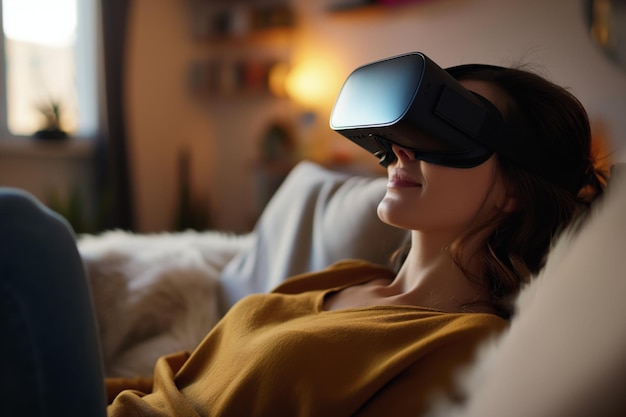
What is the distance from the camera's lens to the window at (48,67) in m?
3.25

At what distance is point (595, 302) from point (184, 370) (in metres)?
0.64

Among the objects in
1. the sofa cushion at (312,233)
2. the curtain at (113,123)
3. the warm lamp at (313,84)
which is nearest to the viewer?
the sofa cushion at (312,233)

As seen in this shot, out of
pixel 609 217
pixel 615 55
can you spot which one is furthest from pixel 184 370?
pixel 615 55

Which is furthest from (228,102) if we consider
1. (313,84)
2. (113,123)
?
(113,123)

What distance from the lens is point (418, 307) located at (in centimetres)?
79

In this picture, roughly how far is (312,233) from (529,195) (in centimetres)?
62

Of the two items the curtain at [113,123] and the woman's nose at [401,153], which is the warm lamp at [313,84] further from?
the woman's nose at [401,153]

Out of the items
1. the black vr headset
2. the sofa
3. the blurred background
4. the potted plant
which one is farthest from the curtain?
the black vr headset

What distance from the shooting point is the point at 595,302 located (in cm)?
47

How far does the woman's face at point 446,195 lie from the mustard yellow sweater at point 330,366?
12 cm

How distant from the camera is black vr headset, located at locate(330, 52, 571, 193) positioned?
736 mm

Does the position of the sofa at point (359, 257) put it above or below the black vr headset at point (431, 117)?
below

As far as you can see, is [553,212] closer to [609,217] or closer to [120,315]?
[609,217]

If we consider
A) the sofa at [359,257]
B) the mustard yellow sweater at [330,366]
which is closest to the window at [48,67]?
the sofa at [359,257]
